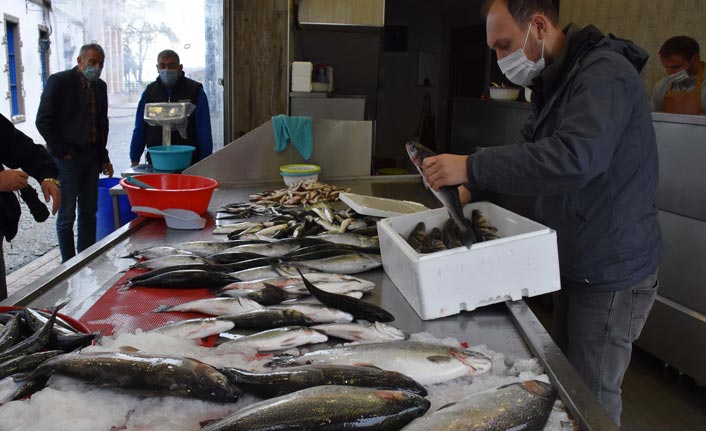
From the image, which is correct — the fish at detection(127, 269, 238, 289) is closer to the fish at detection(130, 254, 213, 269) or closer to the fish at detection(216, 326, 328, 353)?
the fish at detection(130, 254, 213, 269)

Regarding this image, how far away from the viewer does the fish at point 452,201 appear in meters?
1.92

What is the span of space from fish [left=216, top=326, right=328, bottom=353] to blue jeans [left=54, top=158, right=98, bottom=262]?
4.50 m

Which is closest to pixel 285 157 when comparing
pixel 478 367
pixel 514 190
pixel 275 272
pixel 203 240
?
pixel 203 240

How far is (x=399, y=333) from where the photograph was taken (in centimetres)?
173

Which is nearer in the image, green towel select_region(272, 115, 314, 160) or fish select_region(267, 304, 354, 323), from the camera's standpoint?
fish select_region(267, 304, 354, 323)

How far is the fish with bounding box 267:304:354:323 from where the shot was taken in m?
1.81

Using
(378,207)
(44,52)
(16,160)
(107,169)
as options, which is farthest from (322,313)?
(44,52)

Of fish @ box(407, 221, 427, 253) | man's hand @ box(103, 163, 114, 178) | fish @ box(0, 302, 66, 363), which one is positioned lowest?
man's hand @ box(103, 163, 114, 178)

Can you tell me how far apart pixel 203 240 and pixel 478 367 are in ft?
5.95

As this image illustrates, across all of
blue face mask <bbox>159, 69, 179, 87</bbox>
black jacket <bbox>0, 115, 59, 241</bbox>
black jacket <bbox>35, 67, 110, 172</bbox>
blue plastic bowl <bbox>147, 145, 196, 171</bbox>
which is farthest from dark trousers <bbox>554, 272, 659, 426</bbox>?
black jacket <bbox>35, 67, 110, 172</bbox>

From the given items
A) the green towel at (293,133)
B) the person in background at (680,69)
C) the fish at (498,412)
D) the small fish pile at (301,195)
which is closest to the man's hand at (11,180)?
the small fish pile at (301,195)

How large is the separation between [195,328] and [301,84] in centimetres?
554

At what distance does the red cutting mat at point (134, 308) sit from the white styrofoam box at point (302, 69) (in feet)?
16.4

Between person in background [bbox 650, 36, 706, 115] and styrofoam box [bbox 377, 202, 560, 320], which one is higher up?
person in background [bbox 650, 36, 706, 115]
